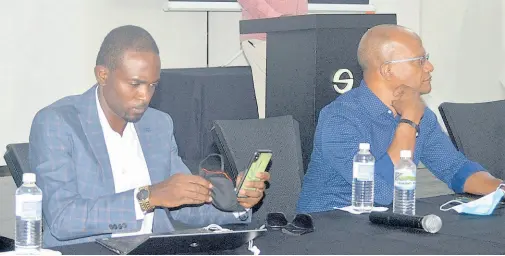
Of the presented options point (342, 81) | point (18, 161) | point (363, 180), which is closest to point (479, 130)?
point (342, 81)

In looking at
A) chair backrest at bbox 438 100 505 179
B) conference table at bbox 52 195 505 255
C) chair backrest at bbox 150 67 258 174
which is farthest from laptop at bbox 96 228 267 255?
chair backrest at bbox 438 100 505 179

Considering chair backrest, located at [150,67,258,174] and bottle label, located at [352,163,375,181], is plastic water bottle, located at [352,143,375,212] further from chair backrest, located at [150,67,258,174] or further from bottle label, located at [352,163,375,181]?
chair backrest, located at [150,67,258,174]

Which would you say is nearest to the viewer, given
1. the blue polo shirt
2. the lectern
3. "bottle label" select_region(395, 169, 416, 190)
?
"bottle label" select_region(395, 169, 416, 190)

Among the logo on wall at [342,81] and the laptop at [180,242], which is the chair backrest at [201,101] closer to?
the logo on wall at [342,81]

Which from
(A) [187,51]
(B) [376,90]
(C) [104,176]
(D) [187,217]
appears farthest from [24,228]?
(A) [187,51]

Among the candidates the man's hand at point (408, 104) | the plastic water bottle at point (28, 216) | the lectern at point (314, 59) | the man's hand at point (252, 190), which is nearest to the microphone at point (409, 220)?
the man's hand at point (252, 190)

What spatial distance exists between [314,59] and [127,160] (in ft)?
5.31

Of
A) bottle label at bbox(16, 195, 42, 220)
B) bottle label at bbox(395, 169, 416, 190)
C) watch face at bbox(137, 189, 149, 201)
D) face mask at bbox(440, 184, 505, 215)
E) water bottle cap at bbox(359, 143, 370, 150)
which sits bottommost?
face mask at bbox(440, 184, 505, 215)

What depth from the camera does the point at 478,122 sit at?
3703mm

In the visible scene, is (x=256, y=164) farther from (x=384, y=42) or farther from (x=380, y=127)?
(x=384, y=42)

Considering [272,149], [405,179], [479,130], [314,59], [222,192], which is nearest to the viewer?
[222,192]

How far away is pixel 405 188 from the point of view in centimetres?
274

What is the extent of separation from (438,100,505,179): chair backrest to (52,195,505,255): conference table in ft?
3.16

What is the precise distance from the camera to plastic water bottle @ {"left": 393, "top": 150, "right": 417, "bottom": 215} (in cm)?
273
